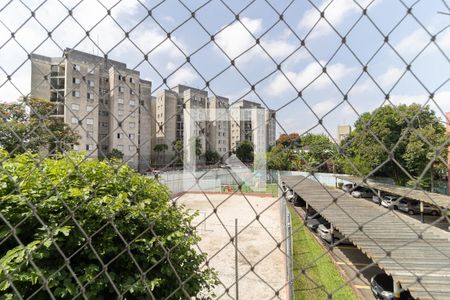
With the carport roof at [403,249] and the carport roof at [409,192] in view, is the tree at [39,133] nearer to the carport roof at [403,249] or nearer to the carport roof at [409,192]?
the carport roof at [409,192]

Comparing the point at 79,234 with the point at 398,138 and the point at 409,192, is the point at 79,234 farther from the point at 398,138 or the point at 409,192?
the point at 398,138

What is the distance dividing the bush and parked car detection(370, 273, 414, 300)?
142 inches

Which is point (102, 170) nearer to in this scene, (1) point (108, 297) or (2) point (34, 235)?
(2) point (34, 235)

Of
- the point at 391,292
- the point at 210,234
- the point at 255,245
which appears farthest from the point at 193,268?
the point at 210,234

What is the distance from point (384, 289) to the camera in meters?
4.21

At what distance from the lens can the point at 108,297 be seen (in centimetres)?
173

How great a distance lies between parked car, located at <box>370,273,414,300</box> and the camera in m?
4.06

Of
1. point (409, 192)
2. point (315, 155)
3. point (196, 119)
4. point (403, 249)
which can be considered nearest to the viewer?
point (409, 192)

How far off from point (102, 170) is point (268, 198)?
522 inches

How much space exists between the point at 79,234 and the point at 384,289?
465 cm

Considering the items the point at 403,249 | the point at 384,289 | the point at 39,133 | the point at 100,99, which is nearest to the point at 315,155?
the point at 100,99

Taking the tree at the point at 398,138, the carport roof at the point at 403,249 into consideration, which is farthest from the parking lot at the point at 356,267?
the tree at the point at 398,138

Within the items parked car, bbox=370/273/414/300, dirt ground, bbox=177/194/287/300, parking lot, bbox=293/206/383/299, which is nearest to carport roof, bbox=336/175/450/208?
dirt ground, bbox=177/194/287/300

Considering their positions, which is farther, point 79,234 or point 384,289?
point 384,289
